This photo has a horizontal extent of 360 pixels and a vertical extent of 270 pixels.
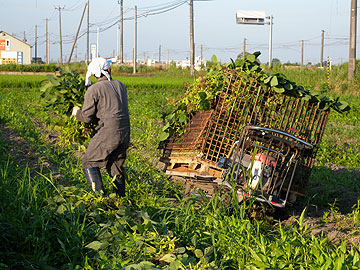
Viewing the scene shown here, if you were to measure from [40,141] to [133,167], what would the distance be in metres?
3.53

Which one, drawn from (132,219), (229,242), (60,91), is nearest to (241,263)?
(229,242)

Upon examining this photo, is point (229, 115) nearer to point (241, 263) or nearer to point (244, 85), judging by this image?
point (244, 85)

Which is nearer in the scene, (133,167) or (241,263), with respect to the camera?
(241,263)

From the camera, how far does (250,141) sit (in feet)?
19.4

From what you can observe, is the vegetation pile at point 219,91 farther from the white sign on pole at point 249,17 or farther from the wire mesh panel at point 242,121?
the white sign on pole at point 249,17

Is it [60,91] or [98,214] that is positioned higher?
[60,91]

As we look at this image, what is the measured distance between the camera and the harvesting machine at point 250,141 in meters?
5.85

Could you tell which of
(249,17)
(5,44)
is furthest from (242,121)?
(5,44)

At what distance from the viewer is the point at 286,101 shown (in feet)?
20.1

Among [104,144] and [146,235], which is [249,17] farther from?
[146,235]

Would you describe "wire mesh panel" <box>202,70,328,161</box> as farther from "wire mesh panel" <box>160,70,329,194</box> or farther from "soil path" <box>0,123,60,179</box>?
"soil path" <box>0,123,60,179</box>

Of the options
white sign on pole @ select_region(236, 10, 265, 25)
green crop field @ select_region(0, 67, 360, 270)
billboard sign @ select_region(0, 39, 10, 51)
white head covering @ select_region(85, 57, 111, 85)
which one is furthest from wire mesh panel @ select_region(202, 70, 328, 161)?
billboard sign @ select_region(0, 39, 10, 51)

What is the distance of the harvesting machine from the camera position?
19.2 feet

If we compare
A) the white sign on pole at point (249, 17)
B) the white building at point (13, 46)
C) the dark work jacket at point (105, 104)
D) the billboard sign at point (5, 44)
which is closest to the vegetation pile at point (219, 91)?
the dark work jacket at point (105, 104)
